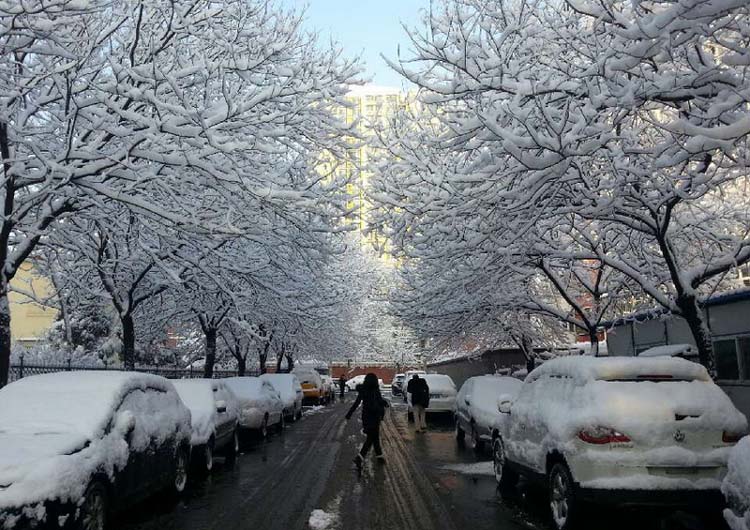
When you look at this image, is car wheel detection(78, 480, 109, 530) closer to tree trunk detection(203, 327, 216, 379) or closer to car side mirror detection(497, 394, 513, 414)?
car side mirror detection(497, 394, 513, 414)

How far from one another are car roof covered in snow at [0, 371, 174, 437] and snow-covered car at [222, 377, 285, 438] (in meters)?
8.88

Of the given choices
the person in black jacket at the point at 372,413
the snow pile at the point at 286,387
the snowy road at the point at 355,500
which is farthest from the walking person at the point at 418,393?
the person in black jacket at the point at 372,413

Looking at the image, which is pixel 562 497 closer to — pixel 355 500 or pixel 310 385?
pixel 355 500

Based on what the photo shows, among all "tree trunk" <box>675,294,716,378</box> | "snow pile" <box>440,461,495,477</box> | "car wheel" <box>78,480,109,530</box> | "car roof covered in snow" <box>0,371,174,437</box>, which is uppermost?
"tree trunk" <box>675,294,716,378</box>

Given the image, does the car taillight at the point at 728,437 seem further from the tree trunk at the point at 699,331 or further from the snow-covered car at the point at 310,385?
the snow-covered car at the point at 310,385

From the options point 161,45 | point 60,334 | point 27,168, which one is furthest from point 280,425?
point 60,334

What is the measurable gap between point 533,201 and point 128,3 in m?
6.68

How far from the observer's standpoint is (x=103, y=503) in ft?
22.9

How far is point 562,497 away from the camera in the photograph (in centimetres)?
752

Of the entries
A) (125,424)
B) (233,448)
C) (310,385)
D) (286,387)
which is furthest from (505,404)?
(310,385)

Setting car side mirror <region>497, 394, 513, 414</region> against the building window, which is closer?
car side mirror <region>497, 394, 513, 414</region>

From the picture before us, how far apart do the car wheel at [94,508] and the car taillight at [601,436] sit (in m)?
4.83

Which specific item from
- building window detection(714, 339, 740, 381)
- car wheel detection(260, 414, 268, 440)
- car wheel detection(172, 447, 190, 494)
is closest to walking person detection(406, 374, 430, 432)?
car wheel detection(260, 414, 268, 440)

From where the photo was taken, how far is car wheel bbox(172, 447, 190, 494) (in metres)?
9.76
